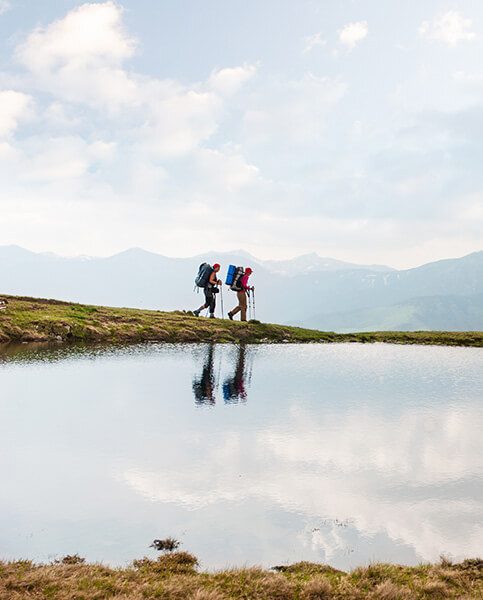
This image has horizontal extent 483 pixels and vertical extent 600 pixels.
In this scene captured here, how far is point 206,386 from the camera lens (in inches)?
1102

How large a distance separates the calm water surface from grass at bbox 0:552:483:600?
2.26ft

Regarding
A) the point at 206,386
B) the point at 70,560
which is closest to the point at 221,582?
the point at 70,560

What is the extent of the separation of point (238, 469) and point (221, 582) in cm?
598

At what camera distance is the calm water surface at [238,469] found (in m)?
10.9

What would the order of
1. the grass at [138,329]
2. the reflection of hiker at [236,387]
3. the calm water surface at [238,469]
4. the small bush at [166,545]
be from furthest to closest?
the grass at [138,329], the reflection of hiker at [236,387], the calm water surface at [238,469], the small bush at [166,545]

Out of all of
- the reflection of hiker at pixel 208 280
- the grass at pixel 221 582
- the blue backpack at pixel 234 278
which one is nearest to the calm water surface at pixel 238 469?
the grass at pixel 221 582

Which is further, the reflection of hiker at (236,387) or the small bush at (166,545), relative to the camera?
the reflection of hiker at (236,387)

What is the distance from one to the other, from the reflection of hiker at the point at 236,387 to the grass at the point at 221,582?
47.5 ft

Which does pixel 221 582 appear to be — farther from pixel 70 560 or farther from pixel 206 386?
pixel 206 386

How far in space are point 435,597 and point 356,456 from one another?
781 centimetres

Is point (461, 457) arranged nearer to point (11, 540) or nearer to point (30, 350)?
point (11, 540)

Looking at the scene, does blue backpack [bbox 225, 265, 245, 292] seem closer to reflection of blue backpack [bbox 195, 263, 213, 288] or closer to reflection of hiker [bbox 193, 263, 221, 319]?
reflection of hiker [bbox 193, 263, 221, 319]

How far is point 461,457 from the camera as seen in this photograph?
16.8 meters

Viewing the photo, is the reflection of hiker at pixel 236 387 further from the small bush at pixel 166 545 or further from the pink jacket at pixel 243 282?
the pink jacket at pixel 243 282
